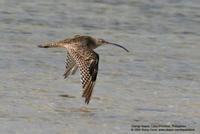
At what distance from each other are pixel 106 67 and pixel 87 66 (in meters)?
3.07

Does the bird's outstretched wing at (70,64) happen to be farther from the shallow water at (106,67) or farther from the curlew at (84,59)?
the shallow water at (106,67)

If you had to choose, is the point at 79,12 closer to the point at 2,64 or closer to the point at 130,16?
the point at 130,16

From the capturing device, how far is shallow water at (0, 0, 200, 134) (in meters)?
10.3

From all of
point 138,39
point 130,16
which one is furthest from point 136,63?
point 130,16

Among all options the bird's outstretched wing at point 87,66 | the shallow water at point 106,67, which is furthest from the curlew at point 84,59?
the shallow water at point 106,67

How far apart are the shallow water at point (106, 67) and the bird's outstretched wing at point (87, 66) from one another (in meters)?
0.40

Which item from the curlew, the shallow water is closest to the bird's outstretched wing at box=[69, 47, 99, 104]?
the curlew

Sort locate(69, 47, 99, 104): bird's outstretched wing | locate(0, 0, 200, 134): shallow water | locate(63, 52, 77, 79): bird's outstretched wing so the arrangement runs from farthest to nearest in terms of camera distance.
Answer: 1. locate(63, 52, 77, 79): bird's outstretched wing
2. locate(0, 0, 200, 134): shallow water
3. locate(69, 47, 99, 104): bird's outstretched wing

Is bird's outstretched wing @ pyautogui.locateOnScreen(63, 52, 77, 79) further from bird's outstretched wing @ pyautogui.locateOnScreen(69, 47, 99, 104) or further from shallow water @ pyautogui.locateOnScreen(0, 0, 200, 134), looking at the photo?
bird's outstretched wing @ pyautogui.locateOnScreen(69, 47, 99, 104)

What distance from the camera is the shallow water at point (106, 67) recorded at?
10344 mm

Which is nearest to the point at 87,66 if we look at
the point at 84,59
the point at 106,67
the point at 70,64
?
the point at 84,59

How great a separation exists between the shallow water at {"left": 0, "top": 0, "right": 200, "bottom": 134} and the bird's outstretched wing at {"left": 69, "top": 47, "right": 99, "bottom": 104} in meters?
0.40

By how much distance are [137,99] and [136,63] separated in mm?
2275

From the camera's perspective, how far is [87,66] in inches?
406
